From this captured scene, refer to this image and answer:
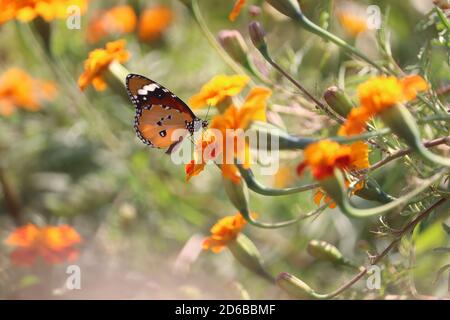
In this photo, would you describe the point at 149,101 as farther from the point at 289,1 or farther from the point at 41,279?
the point at 41,279

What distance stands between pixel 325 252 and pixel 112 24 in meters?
1.36

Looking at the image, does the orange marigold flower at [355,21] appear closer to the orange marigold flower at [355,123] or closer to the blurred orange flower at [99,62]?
the blurred orange flower at [99,62]

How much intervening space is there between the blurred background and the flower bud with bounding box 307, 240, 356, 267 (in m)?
0.26

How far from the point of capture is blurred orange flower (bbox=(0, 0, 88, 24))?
1.31 meters

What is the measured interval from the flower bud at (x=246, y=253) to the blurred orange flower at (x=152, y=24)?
1363 millimetres

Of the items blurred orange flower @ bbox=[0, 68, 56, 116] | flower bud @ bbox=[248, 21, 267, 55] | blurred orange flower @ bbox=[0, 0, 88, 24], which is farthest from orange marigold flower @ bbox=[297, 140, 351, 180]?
blurred orange flower @ bbox=[0, 68, 56, 116]

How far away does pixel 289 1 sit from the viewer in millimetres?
1042

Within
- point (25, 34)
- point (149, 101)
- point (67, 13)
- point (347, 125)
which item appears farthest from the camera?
point (25, 34)

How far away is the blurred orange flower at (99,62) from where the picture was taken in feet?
4.09

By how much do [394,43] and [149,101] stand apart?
94 cm

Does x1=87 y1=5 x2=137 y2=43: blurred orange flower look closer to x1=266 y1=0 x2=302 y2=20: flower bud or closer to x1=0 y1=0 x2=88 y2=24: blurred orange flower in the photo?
x1=0 y1=0 x2=88 y2=24: blurred orange flower

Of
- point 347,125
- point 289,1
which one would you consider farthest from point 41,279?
point 347,125

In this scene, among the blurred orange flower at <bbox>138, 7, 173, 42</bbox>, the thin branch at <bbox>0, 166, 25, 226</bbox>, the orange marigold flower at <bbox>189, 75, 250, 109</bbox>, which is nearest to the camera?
the orange marigold flower at <bbox>189, 75, 250, 109</bbox>

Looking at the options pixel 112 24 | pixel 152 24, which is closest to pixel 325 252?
pixel 112 24
